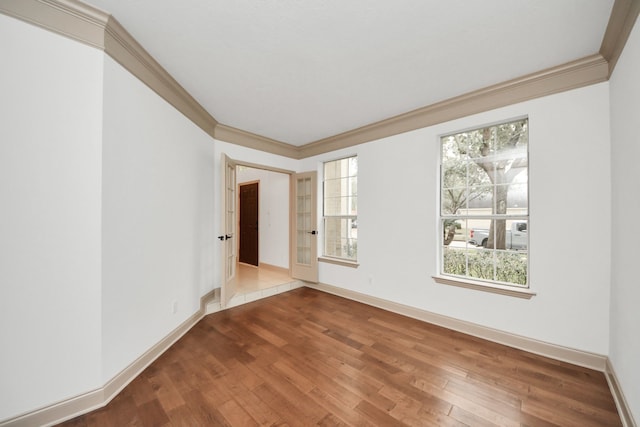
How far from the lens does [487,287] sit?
2607mm

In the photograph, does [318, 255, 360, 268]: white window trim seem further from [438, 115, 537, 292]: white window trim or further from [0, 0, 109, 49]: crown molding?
[0, 0, 109, 49]: crown molding

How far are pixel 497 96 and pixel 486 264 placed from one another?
1.80m

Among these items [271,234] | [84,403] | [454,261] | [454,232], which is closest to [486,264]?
[454,261]

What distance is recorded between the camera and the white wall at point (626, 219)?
58.4 inches

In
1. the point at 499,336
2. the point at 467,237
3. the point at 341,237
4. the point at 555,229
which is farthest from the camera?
the point at 341,237

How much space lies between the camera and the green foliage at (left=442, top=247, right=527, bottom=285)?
2.54m

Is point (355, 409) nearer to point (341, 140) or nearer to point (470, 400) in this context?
point (470, 400)

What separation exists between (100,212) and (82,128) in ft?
1.84

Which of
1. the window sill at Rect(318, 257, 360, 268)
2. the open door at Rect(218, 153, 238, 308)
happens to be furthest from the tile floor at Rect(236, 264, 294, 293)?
the window sill at Rect(318, 257, 360, 268)

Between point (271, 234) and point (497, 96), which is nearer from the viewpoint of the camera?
point (497, 96)

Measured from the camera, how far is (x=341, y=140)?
411 centimetres

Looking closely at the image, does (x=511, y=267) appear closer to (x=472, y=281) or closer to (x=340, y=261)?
(x=472, y=281)

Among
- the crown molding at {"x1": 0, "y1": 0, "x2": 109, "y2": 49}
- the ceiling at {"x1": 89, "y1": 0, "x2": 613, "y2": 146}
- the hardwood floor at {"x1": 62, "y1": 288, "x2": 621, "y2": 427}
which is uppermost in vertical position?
→ the ceiling at {"x1": 89, "y1": 0, "x2": 613, "y2": 146}

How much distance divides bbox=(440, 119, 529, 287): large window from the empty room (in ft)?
0.07
